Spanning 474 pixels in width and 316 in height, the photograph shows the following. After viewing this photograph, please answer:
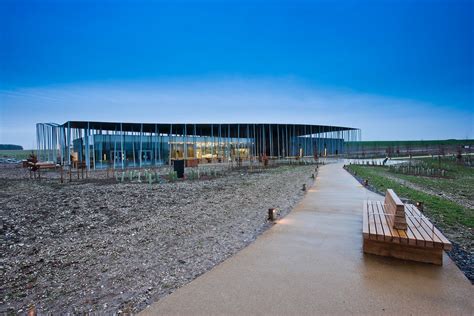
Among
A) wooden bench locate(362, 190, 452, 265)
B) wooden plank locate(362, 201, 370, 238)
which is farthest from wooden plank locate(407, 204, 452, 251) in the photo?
wooden plank locate(362, 201, 370, 238)

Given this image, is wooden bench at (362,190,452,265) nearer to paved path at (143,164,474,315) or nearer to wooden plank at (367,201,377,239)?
wooden plank at (367,201,377,239)

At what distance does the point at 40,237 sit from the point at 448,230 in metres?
10.6

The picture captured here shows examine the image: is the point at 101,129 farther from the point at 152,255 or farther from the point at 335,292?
the point at 335,292

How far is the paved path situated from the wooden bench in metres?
0.18

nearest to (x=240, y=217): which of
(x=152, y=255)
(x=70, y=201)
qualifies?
(x=152, y=255)

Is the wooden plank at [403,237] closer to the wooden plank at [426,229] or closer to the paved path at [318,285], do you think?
the wooden plank at [426,229]

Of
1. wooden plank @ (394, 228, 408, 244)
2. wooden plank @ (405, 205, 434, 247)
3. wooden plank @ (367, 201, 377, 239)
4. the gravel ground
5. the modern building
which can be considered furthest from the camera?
the modern building

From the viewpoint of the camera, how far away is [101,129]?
1324 inches

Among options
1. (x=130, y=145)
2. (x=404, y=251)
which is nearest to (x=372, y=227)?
(x=404, y=251)

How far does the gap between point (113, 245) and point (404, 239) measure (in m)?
6.15

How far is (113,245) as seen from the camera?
19.4ft

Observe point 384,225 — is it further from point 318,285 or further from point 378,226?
point 318,285

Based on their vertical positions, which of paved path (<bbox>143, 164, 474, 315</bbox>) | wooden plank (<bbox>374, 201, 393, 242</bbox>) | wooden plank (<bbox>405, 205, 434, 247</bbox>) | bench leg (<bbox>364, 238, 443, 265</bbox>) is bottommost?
paved path (<bbox>143, 164, 474, 315</bbox>)

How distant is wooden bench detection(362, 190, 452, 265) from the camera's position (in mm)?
4141
